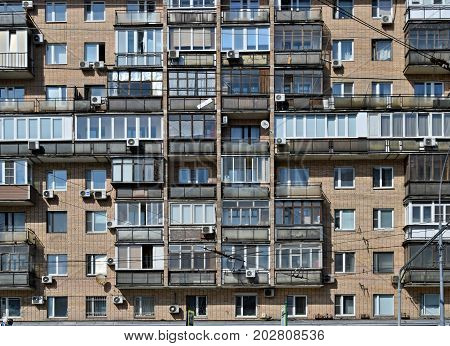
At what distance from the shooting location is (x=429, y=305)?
39844 mm

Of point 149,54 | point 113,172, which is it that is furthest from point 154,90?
point 113,172

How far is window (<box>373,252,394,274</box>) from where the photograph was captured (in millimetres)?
40000

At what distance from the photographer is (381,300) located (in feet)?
131

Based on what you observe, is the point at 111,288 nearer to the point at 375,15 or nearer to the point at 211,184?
the point at 211,184

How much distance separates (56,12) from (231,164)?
1218 cm

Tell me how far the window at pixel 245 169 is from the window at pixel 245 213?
47.3 inches

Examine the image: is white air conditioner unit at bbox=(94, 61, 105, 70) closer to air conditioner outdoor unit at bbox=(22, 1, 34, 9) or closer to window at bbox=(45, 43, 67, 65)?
window at bbox=(45, 43, 67, 65)

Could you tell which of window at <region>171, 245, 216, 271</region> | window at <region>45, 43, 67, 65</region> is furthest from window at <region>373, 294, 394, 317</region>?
window at <region>45, 43, 67, 65</region>

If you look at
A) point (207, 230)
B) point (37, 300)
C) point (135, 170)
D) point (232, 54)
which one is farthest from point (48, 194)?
point (232, 54)

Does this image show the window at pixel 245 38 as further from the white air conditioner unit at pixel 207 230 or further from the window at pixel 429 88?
the white air conditioner unit at pixel 207 230

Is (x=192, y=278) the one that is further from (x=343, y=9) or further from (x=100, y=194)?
(x=343, y=9)

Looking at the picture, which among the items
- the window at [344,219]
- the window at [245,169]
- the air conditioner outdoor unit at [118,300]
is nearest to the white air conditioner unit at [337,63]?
the window at [245,169]

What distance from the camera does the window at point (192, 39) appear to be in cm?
4034

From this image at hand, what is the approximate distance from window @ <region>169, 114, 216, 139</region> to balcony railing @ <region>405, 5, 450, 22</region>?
11.3 meters
